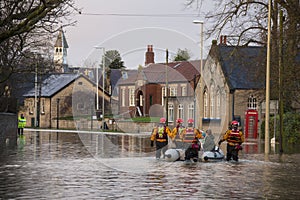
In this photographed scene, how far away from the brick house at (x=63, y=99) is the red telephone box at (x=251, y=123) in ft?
139

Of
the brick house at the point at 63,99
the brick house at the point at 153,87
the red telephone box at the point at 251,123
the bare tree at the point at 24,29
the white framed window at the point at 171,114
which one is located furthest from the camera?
the brick house at the point at 63,99

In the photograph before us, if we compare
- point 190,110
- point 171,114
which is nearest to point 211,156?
point 190,110

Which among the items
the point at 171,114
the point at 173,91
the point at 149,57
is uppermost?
the point at 149,57

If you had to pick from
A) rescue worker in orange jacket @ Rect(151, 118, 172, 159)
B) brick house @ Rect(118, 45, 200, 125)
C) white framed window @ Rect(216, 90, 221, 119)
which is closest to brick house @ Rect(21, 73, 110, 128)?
brick house @ Rect(118, 45, 200, 125)

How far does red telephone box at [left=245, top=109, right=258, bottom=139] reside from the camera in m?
51.7

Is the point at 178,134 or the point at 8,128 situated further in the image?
the point at 8,128

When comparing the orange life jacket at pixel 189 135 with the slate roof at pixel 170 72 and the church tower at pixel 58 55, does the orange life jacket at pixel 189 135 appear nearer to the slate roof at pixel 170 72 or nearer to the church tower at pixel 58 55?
the church tower at pixel 58 55

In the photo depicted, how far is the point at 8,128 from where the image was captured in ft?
145

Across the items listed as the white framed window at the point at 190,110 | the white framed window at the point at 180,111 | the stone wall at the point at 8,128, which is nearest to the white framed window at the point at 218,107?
the white framed window at the point at 190,110

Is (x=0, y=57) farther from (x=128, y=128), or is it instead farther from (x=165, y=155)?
(x=128, y=128)

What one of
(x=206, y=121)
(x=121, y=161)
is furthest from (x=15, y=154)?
(x=206, y=121)

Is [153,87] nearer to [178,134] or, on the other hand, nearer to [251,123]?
[251,123]

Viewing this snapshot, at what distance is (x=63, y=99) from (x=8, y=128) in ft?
162

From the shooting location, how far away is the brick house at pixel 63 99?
91625mm
